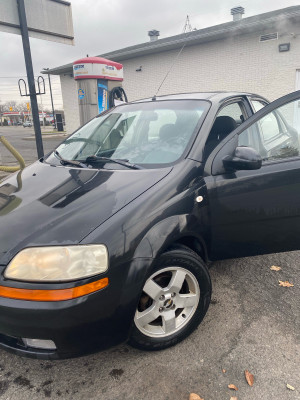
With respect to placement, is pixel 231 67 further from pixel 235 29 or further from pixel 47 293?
pixel 47 293

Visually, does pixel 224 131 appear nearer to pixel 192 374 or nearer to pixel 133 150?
pixel 133 150

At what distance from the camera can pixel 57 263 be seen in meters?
1.58

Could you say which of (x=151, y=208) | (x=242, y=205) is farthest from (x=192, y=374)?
(x=242, y=205)

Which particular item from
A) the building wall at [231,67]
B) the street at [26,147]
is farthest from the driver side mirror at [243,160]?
the building wall at [231,67]

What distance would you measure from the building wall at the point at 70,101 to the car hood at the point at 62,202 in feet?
53.9

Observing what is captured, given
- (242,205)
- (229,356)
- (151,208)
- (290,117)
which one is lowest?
(229,356)

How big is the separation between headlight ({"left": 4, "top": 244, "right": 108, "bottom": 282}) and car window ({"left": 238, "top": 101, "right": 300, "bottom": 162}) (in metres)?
1.49

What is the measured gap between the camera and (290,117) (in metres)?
2.72

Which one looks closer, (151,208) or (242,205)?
(151,208)

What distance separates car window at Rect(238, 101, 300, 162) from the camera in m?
2.52

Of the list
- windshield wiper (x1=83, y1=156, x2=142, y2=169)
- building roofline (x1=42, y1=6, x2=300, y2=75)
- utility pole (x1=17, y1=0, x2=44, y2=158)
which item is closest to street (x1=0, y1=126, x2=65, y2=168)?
utility pole (x1=17, y1=0, x2=44, y2=158)

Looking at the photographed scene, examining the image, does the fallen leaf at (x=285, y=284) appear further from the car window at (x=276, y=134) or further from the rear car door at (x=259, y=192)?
the car window at (x=276, y=134)

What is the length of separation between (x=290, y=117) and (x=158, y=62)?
12.5 metres

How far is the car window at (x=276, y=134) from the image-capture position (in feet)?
8.27
